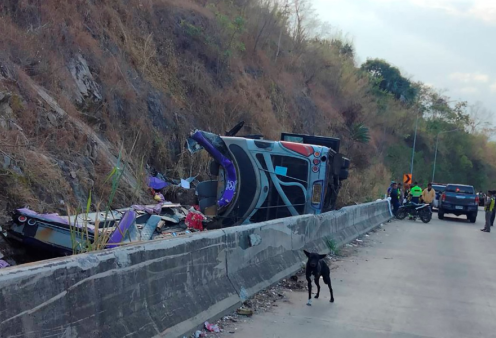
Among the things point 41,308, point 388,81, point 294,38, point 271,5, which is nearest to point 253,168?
point 41,308

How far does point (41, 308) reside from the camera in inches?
151

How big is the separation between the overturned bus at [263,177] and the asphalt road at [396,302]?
6.01 ft

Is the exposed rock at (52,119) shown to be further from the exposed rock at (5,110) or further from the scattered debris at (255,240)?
the scattered debris at (255,240)

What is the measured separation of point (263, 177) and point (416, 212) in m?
16.4

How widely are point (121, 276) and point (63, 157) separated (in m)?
8.58

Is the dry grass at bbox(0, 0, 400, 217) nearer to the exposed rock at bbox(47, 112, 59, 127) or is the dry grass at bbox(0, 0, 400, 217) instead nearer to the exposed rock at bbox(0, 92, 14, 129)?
the exposed rock at bbox(47, 112, 59, 127)

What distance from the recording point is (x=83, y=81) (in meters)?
16.7

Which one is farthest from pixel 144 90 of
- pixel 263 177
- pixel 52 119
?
pixel 263 177

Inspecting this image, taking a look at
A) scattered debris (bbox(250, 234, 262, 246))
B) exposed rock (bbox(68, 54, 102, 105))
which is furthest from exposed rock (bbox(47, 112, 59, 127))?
scattered debris (bbox(250, 234, 262, 246))

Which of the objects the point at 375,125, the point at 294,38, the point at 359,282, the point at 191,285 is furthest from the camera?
the point at 375,125

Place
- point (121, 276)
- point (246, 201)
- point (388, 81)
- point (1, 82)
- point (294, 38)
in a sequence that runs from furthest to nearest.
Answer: point (388, 81) → point (294, 38) → point (246, 201) → point (1, 82) → point (121, 276)

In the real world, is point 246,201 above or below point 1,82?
below

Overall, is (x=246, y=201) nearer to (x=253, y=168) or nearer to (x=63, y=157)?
(x=253, y=168)

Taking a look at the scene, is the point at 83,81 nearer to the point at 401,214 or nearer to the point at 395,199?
the point at 395,199
